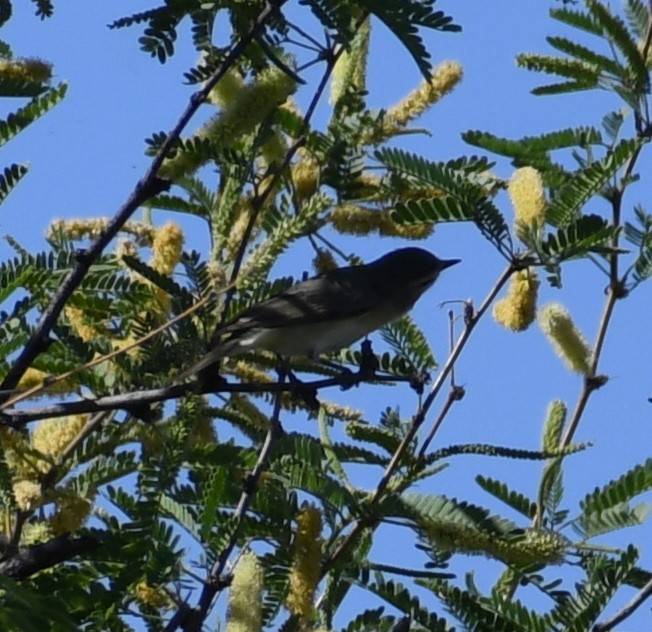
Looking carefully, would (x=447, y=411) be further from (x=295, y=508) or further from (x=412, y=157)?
(x=412, y=157)

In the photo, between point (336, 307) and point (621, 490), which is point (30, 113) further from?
point (336, 307)

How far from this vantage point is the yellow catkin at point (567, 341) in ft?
12.8

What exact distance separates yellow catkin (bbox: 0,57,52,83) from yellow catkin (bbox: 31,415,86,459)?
771 mm

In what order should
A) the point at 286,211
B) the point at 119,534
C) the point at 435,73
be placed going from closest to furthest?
the point at 119,534 → the point at 286,211 → the point at 435,73

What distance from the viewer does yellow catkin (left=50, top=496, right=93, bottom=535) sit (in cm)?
310

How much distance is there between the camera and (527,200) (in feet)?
11.5

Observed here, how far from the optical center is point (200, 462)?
331 cm

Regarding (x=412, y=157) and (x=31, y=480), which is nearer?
(x=31, y=480)

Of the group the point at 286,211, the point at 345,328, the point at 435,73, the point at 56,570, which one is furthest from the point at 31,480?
the point at 345,328

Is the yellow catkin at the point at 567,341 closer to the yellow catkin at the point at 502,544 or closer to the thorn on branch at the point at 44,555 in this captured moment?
the yellow catkin at the point at 502,544

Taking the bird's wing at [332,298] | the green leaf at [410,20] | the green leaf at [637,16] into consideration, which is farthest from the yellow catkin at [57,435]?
the green leaf at [637,16]

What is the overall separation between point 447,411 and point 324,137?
83 centimetres

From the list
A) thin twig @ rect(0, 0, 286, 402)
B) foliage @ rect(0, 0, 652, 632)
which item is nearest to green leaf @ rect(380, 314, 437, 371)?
foliage @ rect(0, 0, 652, 632)

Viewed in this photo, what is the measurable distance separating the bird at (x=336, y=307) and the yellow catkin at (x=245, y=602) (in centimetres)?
110
